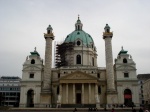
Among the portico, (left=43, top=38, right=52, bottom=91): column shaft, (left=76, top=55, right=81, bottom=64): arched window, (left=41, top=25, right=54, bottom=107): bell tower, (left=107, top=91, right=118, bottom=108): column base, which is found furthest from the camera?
(left=76, top=55, right=81, bottom=64): arched window

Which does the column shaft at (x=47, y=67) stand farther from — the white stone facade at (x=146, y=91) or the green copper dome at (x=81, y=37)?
the white stone facade at (x=146, y=91)

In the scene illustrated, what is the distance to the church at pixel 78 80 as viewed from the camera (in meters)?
63.0

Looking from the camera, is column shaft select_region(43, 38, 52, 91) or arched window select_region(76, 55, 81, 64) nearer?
column shaft select_region(43, 38, 52, 91)

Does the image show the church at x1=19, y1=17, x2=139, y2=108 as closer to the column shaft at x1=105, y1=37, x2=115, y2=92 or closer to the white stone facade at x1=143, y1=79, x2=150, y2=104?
the column shaft at x1=105, y1=37, x2=115, y2=92

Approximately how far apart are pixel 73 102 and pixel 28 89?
14131 mm

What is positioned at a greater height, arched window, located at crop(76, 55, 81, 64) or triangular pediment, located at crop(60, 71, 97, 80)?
arched window, located at crop(76, 55, 81, 64)

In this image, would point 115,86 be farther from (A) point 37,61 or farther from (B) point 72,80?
(A) point 37,61

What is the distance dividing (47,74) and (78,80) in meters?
9.02

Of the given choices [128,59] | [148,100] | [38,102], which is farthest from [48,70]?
[148,100]

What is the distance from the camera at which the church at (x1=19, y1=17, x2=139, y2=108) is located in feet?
207

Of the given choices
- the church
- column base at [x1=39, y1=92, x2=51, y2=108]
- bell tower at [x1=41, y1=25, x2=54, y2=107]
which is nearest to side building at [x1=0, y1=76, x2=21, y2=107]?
the church

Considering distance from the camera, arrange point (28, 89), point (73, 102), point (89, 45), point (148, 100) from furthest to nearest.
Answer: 1. point (148, 100)
2. point (89, 45)
3. point (28, 89)
4. point (73, 102)

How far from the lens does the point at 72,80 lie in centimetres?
6347

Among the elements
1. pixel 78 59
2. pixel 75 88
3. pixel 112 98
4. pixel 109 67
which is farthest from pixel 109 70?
pixel 78 59
